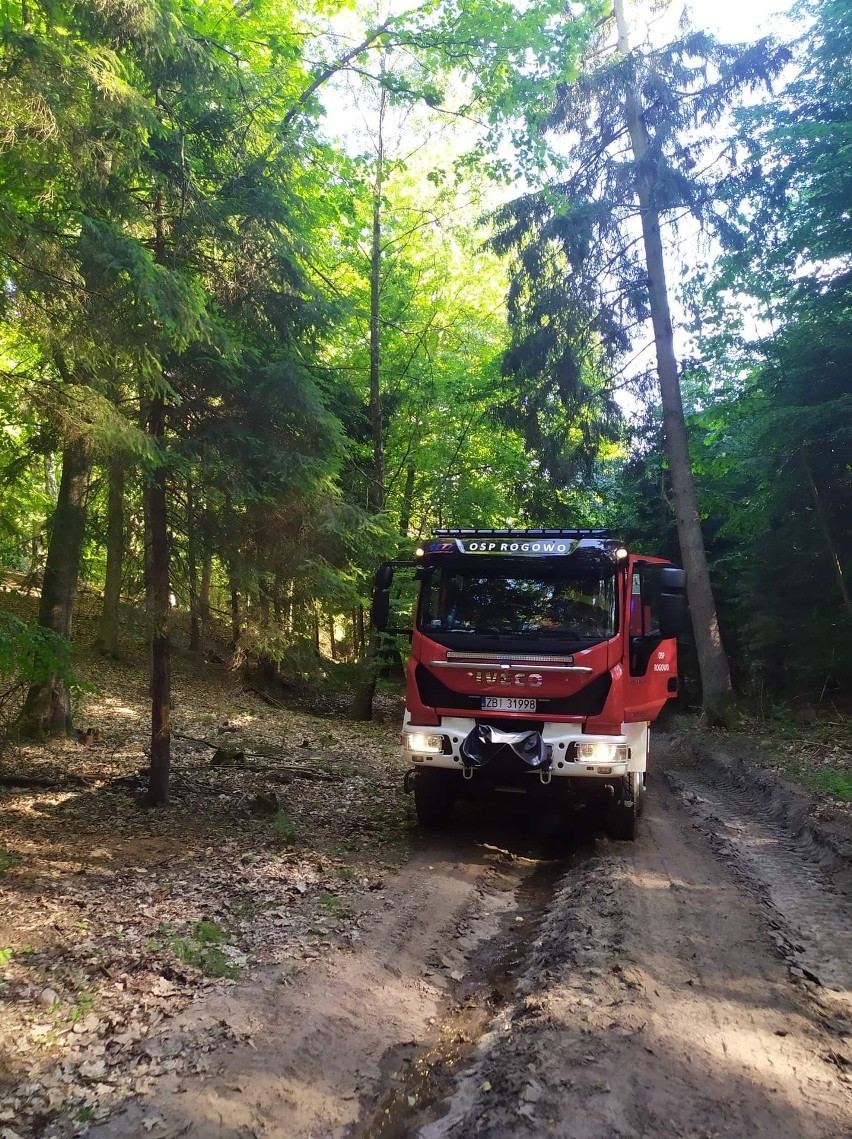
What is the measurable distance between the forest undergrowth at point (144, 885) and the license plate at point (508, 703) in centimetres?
169

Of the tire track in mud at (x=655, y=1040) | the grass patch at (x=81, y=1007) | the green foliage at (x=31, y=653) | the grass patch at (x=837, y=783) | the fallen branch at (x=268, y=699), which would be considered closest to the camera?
the tire track in mud at (x=655, y=1040)

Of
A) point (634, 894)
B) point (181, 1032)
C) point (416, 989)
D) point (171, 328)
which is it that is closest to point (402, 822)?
point (634, 894)

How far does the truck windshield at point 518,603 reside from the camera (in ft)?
23.7

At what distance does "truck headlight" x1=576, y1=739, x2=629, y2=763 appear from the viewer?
21.9ft

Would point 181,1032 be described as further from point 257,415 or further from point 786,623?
point 786,623

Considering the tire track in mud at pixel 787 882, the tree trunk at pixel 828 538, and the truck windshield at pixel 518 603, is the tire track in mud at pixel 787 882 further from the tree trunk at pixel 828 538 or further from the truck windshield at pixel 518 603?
the tree trunk at pixel 828 538

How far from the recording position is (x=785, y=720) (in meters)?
14.3

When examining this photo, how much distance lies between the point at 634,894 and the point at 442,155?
61.9ft

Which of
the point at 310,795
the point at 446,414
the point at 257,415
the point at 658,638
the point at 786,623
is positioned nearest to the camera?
the point at 658,638

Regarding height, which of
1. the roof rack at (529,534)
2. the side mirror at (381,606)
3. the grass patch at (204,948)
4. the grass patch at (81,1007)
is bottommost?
the grass patch at (204,948)

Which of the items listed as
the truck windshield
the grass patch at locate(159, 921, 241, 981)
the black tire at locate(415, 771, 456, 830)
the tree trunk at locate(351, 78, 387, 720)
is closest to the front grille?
the truck windshield

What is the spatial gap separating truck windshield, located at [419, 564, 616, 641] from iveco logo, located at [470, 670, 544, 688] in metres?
0.45

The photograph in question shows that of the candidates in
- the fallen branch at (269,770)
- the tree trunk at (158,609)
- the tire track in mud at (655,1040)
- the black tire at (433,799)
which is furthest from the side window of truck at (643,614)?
the fallen branch at (269,770)

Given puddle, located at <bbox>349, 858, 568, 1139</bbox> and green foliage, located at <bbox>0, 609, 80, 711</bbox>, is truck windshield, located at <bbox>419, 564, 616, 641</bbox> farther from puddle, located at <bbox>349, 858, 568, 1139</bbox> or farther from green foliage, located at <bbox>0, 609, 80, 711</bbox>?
green foliage, located at <bbox>0, 609, 80, 711</bbox>
